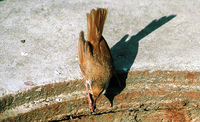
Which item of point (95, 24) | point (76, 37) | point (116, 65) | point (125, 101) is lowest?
point (125, 101)

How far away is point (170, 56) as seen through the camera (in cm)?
336

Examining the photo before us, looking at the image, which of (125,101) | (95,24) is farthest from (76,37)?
(125,101)

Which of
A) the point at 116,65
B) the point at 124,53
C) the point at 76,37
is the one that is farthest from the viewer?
the point at 76,37

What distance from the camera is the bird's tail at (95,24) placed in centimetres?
313

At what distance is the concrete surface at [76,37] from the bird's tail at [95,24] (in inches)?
14.8

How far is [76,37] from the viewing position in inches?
144

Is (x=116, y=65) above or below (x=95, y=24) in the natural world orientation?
below

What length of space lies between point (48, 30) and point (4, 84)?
1.15 metres

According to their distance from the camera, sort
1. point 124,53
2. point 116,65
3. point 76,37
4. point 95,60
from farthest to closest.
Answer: point 76,37
point 124,53
point 116,65
point 95,60

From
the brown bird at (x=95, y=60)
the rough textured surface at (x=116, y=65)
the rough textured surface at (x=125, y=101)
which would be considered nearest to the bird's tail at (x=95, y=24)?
the brown bird at (x=95, y=60)

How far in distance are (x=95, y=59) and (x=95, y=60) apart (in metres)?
0.01

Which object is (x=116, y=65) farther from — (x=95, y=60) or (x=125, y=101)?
(x=125, y=101)

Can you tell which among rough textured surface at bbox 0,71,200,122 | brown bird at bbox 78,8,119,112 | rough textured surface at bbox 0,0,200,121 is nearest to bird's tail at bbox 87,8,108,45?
brown bird at bbox 78,8,119,112

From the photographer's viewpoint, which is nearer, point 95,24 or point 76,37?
point 95,24
